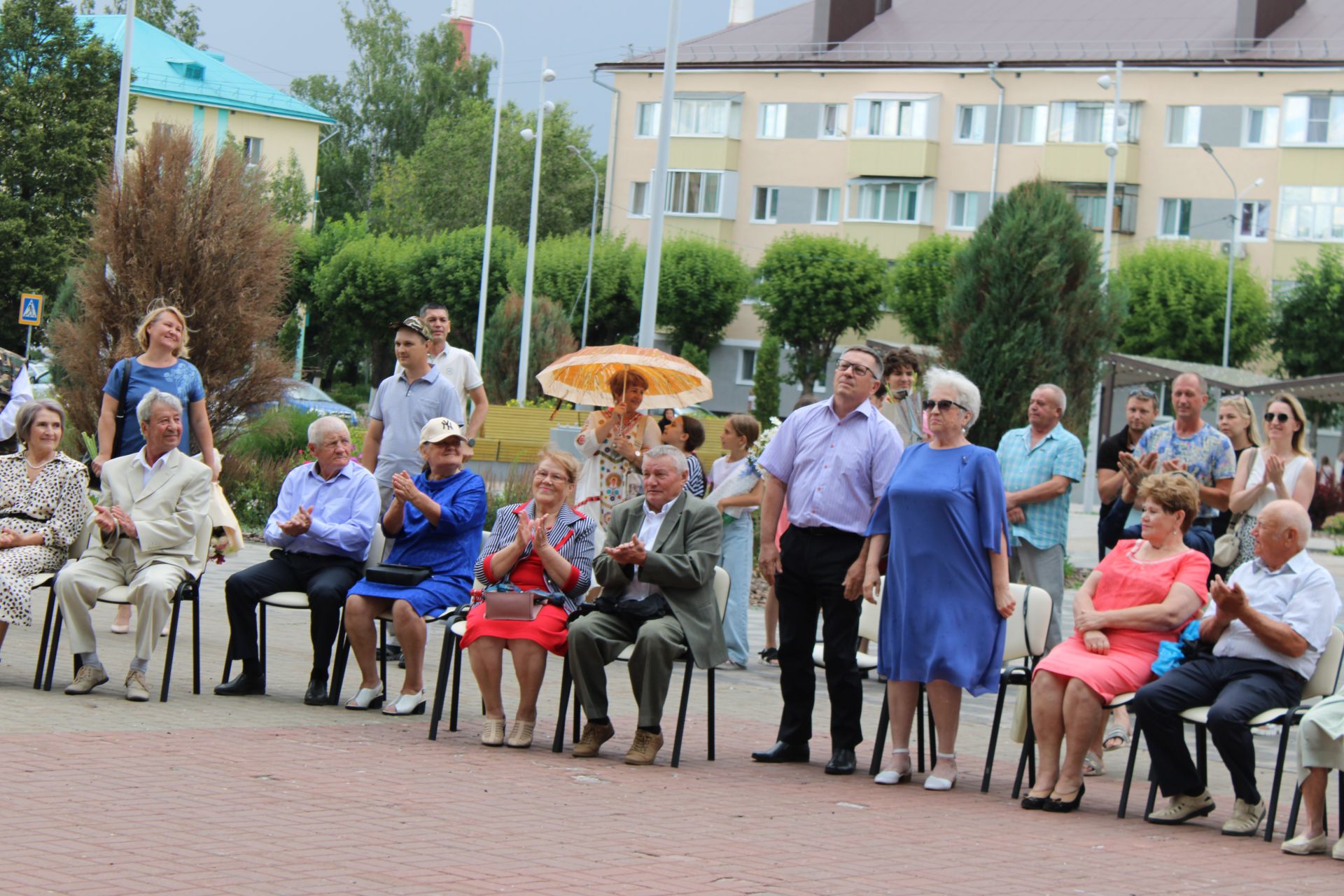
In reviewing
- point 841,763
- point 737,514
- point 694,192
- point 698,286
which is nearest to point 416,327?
point 737,514

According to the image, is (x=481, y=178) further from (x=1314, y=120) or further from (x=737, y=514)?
(x=737, y=514)

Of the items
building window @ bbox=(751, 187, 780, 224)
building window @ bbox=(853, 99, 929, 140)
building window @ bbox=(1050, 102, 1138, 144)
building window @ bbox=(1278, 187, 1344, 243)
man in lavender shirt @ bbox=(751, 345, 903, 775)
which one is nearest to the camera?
man in lavender shirt @ bbox=(751, 345, 903, 775)

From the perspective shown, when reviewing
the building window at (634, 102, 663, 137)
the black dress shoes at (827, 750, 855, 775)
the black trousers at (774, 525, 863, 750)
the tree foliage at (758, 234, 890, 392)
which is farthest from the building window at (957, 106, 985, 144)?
the black dress shoes at (827, 750, 855, 775)

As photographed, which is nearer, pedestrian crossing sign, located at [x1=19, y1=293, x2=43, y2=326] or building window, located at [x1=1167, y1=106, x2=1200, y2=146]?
pedestrian crossing sign, located at [x1=19, y1=293, x2=43, y2=326]

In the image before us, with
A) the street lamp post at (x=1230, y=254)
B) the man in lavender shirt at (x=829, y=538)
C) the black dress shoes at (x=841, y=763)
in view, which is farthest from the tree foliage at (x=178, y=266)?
the street lamp post at (x=1230, y=254)

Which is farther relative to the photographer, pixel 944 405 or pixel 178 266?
pixel 178 266

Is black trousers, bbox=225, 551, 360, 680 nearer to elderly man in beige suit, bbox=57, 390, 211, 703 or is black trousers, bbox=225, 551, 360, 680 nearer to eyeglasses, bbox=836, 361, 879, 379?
elderly man in beige suit, bbox=57, 390, 211, 703

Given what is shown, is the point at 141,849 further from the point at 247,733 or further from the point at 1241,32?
the point at 1241,32

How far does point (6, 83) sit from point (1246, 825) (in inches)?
1654

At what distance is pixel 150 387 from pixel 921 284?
4641 centimetres

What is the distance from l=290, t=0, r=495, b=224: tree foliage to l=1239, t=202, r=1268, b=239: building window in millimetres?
37197

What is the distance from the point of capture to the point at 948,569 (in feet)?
25.9

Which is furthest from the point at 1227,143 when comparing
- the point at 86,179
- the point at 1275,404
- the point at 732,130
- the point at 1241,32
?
the point at 1275,404

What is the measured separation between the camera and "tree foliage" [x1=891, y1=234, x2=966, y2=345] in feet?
179
